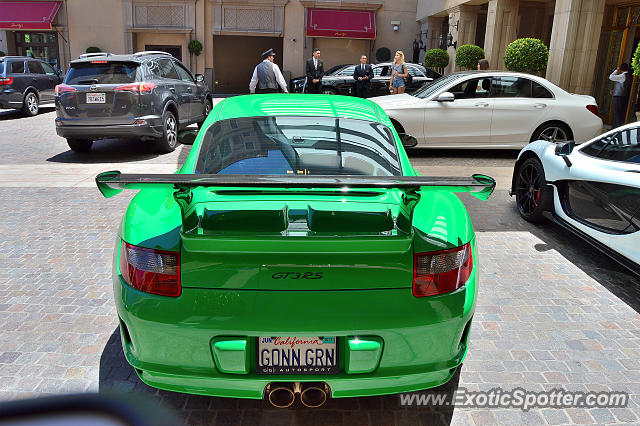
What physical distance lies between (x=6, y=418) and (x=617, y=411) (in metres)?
2.82

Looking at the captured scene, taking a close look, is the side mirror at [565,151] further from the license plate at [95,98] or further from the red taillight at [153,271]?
the license plate at [95,98]

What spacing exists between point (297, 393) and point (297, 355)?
0.77ft

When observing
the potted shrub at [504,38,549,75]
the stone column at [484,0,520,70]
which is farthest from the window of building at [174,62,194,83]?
the stone column at [484,0,520,70]

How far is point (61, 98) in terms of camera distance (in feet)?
30.4

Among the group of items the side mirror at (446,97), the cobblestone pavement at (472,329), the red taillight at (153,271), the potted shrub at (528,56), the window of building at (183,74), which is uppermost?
the potted shrub at (528,56)

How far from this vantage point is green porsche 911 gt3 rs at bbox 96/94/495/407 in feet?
7.30

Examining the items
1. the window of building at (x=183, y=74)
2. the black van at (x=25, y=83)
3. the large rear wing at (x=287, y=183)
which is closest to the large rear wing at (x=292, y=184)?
the large rear wing at (x=287, y=183)

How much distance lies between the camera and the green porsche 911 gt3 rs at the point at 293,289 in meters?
2.23

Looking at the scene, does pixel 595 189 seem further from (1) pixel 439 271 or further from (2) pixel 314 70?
(2) pixel 314 70

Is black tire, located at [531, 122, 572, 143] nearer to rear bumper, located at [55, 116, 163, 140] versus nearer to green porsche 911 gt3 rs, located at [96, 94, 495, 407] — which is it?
rear bumper, located at [55, 116, 163, 140]

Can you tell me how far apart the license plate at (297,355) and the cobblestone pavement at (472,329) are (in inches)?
21.2

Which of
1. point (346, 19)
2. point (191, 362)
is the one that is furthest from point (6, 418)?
point (346, 19)

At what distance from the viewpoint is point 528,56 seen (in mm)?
13562

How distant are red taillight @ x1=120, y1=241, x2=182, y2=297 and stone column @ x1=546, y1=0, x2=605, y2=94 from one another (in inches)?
545
